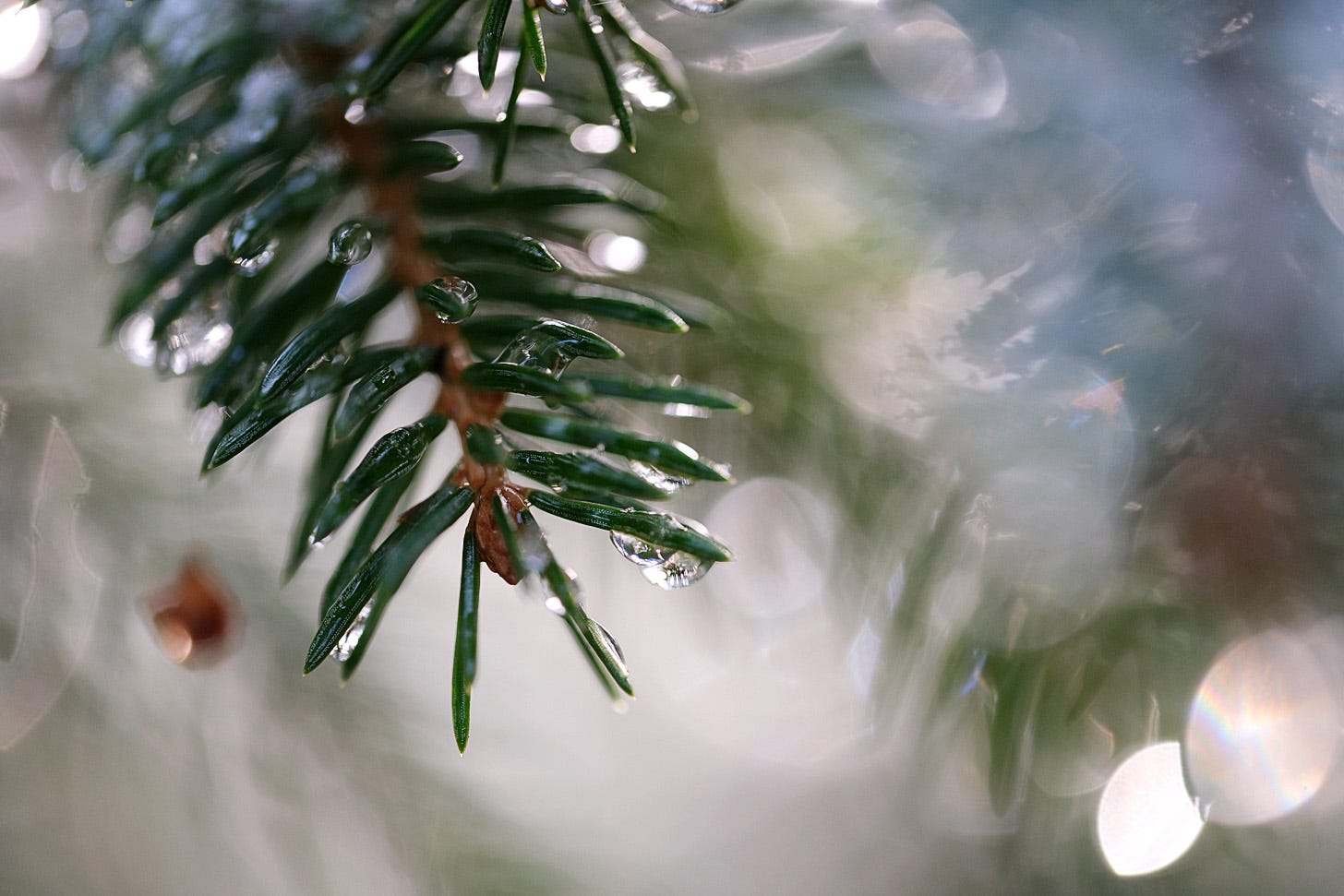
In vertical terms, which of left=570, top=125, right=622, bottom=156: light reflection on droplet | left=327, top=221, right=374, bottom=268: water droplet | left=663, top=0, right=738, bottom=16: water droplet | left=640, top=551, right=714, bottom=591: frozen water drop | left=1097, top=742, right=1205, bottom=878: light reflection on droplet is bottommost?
left=1097, top=742, right=1205, bottom=878: light reflection on droplet

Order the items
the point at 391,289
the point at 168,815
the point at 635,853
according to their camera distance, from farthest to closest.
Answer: the point at 635,853
the point at 168,815
the point at 391,289

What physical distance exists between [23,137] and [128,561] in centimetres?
21

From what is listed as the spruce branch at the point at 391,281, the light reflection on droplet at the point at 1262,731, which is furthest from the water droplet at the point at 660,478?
the light reflection on droplet at the point at 1262,731

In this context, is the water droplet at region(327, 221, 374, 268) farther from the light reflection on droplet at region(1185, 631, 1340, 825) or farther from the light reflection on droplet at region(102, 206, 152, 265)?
the light reflection on droplet at region(1185, 631, 1340, 825)

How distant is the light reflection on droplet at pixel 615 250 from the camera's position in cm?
31

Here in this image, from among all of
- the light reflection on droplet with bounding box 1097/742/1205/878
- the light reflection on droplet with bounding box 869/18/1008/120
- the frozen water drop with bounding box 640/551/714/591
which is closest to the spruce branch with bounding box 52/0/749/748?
the frozen water drop with bounding box 640/551/714/591

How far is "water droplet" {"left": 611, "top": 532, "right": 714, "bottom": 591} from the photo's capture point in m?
0.22

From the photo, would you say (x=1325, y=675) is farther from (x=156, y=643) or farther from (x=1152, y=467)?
(x=156, y=643)

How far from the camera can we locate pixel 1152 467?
297 millimetres

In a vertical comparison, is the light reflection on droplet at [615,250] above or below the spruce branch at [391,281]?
below

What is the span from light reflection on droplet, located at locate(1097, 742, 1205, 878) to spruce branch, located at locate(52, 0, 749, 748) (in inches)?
8.5

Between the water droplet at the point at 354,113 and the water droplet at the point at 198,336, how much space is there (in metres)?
0.07

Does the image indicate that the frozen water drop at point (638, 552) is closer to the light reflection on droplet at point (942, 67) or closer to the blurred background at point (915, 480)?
the blurred background at point (915, 480)

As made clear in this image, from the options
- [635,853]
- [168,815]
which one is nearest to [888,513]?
[168,815]
